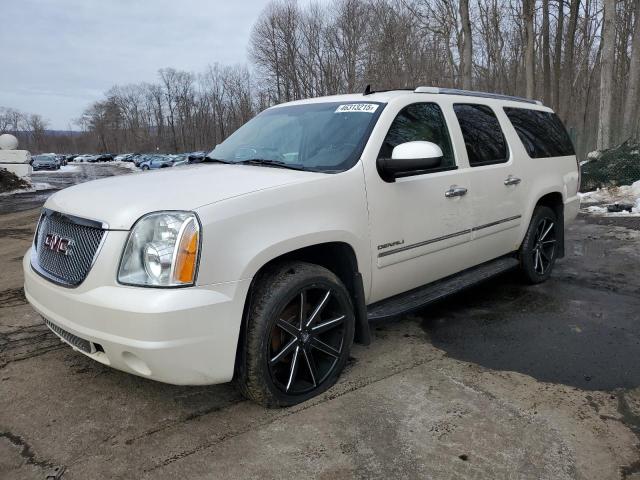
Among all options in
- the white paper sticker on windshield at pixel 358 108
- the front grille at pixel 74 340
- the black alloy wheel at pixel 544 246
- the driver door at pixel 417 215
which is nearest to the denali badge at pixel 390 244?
the driver door at pixel 417 215

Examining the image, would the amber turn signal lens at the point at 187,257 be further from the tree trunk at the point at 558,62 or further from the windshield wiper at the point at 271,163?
the tree trunk at the point at 558,62

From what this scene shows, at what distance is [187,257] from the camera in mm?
2441

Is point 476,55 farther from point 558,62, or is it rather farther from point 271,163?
point 271,163

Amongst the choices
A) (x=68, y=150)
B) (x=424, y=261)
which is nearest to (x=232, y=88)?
(x=68, y=150)

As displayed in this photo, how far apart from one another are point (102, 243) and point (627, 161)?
13.5 meters

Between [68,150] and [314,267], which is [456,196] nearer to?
[314,267]

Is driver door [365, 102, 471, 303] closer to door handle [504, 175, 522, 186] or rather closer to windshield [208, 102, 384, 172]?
windshield [208, 102, 384, 172]

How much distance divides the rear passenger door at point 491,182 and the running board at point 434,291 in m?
0.10

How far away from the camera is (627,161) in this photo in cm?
1260

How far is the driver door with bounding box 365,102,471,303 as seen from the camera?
10.9 feet

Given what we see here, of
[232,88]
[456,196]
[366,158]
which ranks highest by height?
[232,88]

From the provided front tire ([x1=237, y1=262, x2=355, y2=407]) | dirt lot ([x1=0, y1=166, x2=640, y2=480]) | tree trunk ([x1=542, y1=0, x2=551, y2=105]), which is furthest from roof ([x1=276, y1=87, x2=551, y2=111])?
tree trunk ([x1=542, y1=0, x2=551, y2=105])

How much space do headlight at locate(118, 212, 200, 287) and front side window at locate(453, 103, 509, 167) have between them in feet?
8.37

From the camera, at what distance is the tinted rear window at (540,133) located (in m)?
4.90
